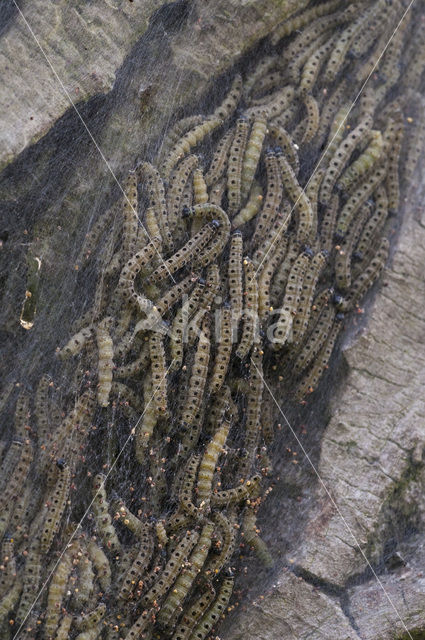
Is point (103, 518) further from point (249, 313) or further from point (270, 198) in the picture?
point (270, 198)

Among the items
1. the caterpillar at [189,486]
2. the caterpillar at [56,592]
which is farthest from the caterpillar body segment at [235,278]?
the caterpillar at [56,592]

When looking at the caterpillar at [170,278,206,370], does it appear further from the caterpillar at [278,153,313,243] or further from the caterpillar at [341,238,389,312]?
the caterpillar at [341,238,389,312]

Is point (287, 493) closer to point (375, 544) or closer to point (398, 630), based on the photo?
point (375, 544)

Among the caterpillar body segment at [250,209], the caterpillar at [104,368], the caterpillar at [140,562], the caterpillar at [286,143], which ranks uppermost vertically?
the caterpillar at [286,143]

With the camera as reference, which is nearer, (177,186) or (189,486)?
(189,486)

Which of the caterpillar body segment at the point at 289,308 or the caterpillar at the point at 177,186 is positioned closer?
the caterpillar at the point at 177,186

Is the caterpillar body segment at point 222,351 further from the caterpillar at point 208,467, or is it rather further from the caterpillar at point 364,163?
the caterpillar at point 364,163

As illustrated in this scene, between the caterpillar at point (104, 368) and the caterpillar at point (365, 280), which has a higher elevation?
the caterpillar at point (365, 280)

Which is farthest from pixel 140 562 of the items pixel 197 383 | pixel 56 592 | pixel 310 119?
pixel 310 119
